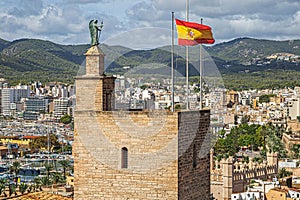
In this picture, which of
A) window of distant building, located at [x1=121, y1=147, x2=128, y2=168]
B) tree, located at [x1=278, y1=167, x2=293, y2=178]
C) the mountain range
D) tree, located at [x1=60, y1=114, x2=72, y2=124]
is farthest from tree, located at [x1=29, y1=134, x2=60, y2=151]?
window of distant building, located at [x1=121, y1=147, x2=128, y2=168]

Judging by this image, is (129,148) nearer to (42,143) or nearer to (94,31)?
(94,31)

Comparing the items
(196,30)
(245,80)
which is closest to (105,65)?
(196,30)

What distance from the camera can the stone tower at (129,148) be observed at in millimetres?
11016

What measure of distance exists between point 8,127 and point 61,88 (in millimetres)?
27257

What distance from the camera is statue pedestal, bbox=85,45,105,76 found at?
11.8 metres

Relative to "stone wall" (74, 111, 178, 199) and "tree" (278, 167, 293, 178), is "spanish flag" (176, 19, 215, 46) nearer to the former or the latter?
"stone wall" (74, 111, 178, 199)

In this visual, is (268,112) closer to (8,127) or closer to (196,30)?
(8,127)

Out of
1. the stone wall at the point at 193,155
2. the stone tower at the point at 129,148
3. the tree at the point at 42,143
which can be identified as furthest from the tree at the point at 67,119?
the stone tower at the point at 129,148

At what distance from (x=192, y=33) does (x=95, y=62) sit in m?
1.84

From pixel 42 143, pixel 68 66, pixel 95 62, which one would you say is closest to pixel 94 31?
pixel 95 62

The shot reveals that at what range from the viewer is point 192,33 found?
483 inches

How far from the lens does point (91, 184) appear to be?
11.4 m

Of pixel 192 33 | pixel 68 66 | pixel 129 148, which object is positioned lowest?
pixel 129 148

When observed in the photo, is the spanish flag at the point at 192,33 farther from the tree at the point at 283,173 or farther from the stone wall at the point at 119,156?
the tree at the point at 283,173
